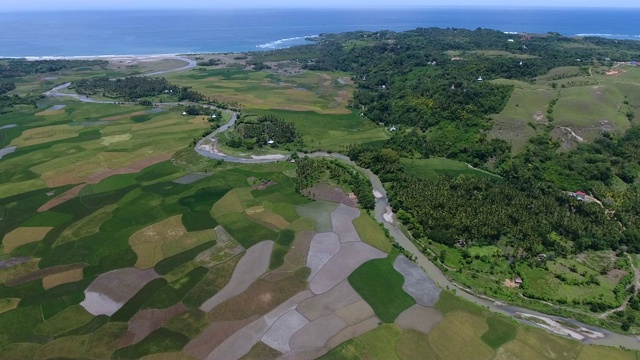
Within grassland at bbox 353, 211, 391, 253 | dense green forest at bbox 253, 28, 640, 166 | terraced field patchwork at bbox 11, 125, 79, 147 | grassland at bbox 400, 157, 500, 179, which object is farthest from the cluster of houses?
terraced field patchwork at bbox 11, 125, 79, 147

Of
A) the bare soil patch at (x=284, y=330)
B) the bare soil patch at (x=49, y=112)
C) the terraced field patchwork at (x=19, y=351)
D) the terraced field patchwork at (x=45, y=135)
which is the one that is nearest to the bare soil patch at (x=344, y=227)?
the bare soil patch at (x=284, y=330)

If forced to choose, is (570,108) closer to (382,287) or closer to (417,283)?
(417,283)

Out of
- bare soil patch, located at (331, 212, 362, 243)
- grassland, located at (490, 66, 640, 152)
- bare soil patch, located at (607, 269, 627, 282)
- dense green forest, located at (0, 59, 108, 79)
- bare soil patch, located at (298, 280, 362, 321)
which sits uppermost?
dense green forest, located at (0, 59, 108, 79)

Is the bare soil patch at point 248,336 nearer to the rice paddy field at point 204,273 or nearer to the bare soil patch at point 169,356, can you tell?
the rice paddy field at point 204,273

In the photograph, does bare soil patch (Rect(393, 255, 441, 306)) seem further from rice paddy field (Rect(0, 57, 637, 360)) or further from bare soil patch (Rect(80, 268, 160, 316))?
bare soil patch (Rect(80, 268, 160, 316))

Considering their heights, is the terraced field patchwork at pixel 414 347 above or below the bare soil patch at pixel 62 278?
below

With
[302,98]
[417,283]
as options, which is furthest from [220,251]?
[302,98]
